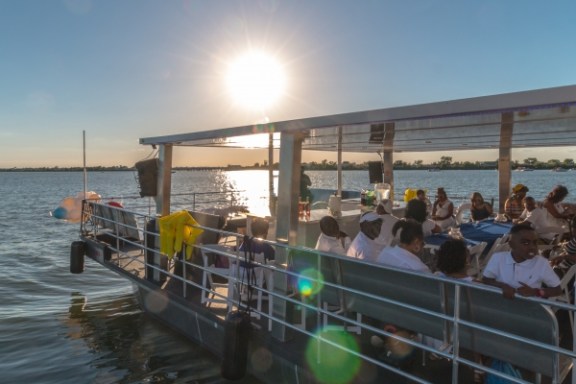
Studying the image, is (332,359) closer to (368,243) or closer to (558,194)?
(368,243)

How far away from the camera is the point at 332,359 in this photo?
402 centimetres

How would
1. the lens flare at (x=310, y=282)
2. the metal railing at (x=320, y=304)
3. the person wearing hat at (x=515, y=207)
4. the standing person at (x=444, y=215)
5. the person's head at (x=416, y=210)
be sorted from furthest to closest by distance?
the standing person at (x=444, y=215) < the person wearing hat at (x=515, y=207) < the person's head at (x=416, y=210) < the lens flare at (x=310, y=282) < the metal railing at (x=320, y=304)

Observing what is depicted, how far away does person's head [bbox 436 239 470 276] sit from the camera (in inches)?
143

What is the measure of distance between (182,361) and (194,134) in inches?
128

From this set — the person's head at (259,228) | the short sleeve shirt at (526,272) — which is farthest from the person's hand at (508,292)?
the person's head at (259,228)

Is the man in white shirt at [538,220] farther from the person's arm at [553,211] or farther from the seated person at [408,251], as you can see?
the seated person at [408,251]

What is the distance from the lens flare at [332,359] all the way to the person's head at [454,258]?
1099 millimetres

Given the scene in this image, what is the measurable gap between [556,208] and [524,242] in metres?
5.05

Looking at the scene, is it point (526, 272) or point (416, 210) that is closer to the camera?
point (526, 272)

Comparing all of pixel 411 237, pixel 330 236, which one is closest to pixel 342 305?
pixel 411 237

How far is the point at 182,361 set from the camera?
5.87 m

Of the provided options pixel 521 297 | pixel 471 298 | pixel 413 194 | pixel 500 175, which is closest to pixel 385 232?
pixel 471 298

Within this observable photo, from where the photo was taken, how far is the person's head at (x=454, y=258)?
3639 millimetres

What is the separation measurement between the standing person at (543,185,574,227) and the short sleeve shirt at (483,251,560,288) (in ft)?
15.4
